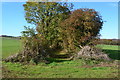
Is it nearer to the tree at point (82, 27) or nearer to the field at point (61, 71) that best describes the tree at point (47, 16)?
the tree at point (82, 27)

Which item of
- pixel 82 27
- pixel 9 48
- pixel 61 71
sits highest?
pixel 82 27

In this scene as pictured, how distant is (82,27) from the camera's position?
12.3 m

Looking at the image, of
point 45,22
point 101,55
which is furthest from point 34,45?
point 45,22

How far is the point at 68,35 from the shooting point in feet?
41.8

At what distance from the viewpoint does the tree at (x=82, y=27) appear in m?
12.0

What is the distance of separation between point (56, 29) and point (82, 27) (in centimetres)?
305

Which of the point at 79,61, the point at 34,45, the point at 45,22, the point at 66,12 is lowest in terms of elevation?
the point at 79,61

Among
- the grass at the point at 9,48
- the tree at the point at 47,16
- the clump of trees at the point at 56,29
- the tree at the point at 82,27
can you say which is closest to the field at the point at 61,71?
the clump of trees at the point at 56,29

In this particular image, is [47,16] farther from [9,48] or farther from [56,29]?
[9,48]

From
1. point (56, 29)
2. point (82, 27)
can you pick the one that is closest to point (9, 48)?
point (56, 29)

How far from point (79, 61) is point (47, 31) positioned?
21.3 feet

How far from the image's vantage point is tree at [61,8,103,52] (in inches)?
473

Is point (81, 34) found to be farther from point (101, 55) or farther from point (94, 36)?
point (101, 55)

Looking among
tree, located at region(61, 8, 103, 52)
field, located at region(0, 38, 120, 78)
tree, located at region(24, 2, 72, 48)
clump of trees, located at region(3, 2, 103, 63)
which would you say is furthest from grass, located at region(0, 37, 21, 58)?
tree, located at region(61, 8, 103, 52)
